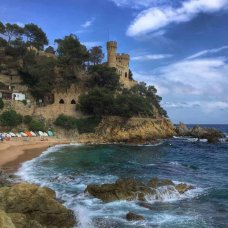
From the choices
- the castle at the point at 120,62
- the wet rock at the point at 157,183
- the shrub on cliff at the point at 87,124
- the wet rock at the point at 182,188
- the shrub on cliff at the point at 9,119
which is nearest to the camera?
the wet rock at the point at 182,188

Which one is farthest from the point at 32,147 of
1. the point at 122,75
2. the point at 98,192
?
the point at 122,75

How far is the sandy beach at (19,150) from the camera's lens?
33112 mm

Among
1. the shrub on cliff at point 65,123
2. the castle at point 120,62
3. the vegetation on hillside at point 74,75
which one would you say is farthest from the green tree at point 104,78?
the shrub on cliff at point 65,123

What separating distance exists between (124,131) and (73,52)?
20.3 metres

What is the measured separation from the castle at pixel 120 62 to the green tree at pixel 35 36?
1642cm

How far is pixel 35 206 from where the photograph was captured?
15.6 m

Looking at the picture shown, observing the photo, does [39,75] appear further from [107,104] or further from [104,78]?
[107,104]

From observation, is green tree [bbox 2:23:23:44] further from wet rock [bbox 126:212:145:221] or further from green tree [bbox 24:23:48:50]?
wet rock [bbox 126:212:145:221]

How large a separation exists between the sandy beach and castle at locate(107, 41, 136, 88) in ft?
99.0

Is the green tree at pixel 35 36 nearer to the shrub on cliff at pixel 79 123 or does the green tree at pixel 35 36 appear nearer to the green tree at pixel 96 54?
the green tree at pixel 96 54

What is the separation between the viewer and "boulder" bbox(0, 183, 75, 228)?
1521cm

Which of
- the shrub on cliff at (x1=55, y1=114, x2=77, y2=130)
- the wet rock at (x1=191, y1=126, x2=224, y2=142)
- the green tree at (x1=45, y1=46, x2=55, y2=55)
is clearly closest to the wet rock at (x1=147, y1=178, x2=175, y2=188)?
the shrub on cliff at (x1=55, y1=114, x2=77, y2=130)

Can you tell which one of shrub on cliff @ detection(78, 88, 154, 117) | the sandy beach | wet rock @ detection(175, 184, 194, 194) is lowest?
wet rock @ detection(175, 184, 194, 194)

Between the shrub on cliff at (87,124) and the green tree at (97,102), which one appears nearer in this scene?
the shrub on cliff at (87,124)
